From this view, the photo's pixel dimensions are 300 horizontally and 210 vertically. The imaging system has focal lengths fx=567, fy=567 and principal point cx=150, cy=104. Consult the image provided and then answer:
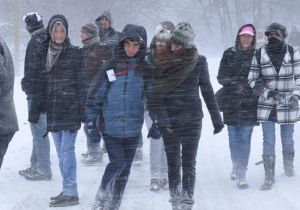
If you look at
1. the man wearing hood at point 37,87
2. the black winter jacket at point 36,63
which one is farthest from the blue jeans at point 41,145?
the black winter jacket at point 36,63

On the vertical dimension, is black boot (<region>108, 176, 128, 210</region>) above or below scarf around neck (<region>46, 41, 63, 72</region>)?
below

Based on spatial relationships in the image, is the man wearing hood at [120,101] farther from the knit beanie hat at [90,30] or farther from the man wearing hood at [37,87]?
the knit beanie hat at [90,30]

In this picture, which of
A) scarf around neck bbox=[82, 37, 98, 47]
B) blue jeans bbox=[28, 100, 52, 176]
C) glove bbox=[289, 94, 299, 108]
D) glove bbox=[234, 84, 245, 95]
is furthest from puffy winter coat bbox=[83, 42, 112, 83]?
glove bbox=[289, 94, 299, 108]

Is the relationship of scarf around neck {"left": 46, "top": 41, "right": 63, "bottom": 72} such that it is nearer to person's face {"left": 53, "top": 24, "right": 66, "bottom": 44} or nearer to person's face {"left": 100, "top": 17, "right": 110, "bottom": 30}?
person's face {"left": 53, "top": 24, "right": 66, "bottom": 44}

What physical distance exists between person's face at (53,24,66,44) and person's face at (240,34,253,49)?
86.6 inches

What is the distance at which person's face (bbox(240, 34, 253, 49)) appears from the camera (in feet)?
22.5

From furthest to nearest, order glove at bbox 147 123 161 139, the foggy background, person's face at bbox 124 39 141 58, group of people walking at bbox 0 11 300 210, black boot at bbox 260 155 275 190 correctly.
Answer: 1. the foggy background
2. black boot at bbox 260 155 275 190
3. glove at bbox 147 123 161 139
4. group of people walking at bbox 0 11 300 210
5. person's face at bbox 124 39 141 58

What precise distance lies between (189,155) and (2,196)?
2.31 metres

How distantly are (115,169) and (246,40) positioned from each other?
7.93 ft

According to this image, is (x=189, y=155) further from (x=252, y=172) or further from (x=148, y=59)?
(x=252, y=172)

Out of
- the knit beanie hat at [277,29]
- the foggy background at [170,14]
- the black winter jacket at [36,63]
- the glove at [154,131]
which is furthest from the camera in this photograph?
the foggy background at [170,14]

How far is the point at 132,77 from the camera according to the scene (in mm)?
5582

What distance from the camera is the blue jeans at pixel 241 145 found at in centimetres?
712

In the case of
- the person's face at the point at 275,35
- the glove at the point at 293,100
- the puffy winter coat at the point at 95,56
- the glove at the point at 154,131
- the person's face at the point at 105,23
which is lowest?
the glove at the point at 154,131
